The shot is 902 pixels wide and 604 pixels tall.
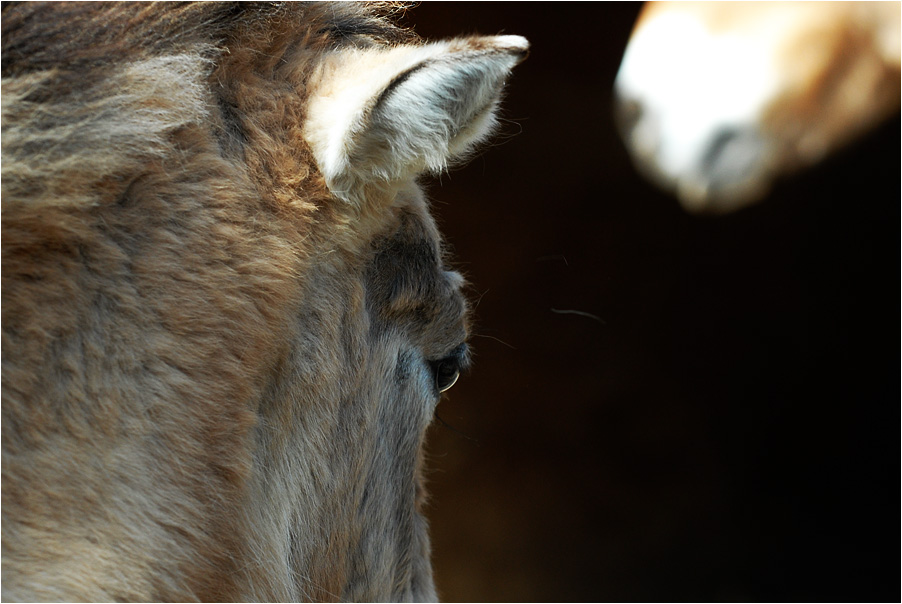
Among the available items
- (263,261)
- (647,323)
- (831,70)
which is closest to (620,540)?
(647,323)

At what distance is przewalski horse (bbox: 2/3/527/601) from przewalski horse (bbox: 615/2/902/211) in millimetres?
3204

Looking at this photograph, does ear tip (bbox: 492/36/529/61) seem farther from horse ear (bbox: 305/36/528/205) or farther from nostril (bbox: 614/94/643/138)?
nostril (bbox: 614/94/643/138)

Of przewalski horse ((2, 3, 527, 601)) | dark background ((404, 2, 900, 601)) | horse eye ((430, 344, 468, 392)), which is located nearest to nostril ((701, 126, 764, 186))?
dark background ((404, 2, 900, 601))

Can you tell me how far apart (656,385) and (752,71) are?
2.25 metres

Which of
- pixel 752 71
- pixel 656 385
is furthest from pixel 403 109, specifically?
pixel 656 385

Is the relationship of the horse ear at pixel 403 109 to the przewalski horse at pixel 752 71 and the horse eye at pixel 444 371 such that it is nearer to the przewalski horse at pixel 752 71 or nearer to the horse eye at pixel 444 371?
the horse eye at pixel 444 371

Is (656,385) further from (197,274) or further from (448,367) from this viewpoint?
(197,274)

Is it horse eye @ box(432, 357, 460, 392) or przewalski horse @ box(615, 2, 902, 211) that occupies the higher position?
horse eye @ box(432, 357, 460, 392)

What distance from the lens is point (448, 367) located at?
1397mm

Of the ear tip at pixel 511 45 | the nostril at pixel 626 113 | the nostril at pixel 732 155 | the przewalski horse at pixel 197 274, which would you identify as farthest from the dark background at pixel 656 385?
the ear tip at pixel 511 45

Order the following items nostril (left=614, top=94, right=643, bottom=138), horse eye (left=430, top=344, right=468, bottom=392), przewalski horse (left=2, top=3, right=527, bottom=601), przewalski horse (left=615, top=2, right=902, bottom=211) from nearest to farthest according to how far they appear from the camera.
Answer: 1. przewalski horse (left=2, top=3, right=527, bottom=601)
2. horse eye (left=430, top=344, right=468, bottom=392)
3. przewalski horse (left=615, top=2, right=902, bottom=211)
4. nostril (left=614, top=94, right=643, bottom=138)

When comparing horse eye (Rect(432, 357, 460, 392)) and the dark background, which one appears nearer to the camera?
horse eye (Rect(432, 357, 460, 392))

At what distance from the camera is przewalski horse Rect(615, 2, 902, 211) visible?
3773mm

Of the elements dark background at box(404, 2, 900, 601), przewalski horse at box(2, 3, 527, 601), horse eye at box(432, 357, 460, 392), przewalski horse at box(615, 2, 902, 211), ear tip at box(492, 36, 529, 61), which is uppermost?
ear tip at box(492, 36, 529, 61)
